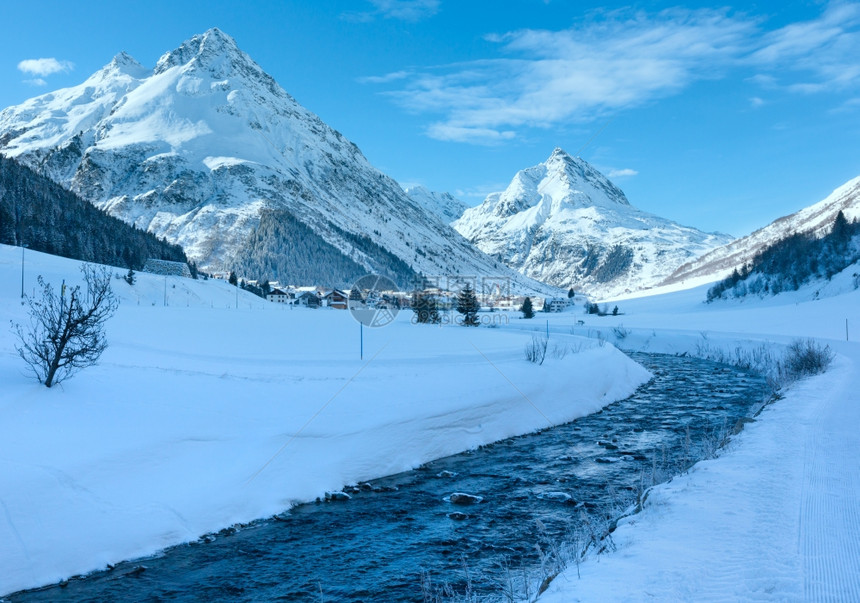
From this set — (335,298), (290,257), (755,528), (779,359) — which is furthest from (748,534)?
(290,257)

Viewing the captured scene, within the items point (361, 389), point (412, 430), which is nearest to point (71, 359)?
point (361, 389)

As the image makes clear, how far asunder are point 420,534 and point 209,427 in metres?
7.05

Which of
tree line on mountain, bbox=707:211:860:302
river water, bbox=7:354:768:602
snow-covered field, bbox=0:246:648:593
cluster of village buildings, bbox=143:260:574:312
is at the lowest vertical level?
river water, bbox=7:354:768:602

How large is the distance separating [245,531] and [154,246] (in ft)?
369

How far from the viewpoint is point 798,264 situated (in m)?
103

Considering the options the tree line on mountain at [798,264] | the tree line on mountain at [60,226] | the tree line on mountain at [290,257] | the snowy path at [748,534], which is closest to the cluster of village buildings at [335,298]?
the tree line on mountain at [290,257]

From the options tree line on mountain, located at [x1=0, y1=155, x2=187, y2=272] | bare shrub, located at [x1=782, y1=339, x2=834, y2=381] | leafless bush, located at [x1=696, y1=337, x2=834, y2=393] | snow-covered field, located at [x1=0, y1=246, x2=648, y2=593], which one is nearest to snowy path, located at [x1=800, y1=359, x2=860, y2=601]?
snow-covered field, located at [x1=0, y1=246, x2=648, y2=593]

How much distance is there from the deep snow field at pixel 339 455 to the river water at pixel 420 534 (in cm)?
77

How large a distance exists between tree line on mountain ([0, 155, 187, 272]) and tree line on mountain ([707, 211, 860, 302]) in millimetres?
116769

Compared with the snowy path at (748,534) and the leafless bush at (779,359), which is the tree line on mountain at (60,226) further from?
the snowy path at (748,534)

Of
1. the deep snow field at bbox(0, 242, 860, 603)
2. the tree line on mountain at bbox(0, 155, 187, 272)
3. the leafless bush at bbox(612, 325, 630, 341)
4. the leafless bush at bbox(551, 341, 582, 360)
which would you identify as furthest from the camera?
the tree line on mountain at bbox(0, 155, 187, 272)

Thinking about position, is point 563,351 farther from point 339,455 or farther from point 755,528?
point 755,528

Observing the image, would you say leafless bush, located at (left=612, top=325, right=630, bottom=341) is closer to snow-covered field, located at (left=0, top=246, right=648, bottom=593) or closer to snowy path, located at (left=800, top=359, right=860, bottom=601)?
snow-covered field, located at (left=0, top=246, right=648, bottom=593)

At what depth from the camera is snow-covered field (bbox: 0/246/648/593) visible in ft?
36.7
